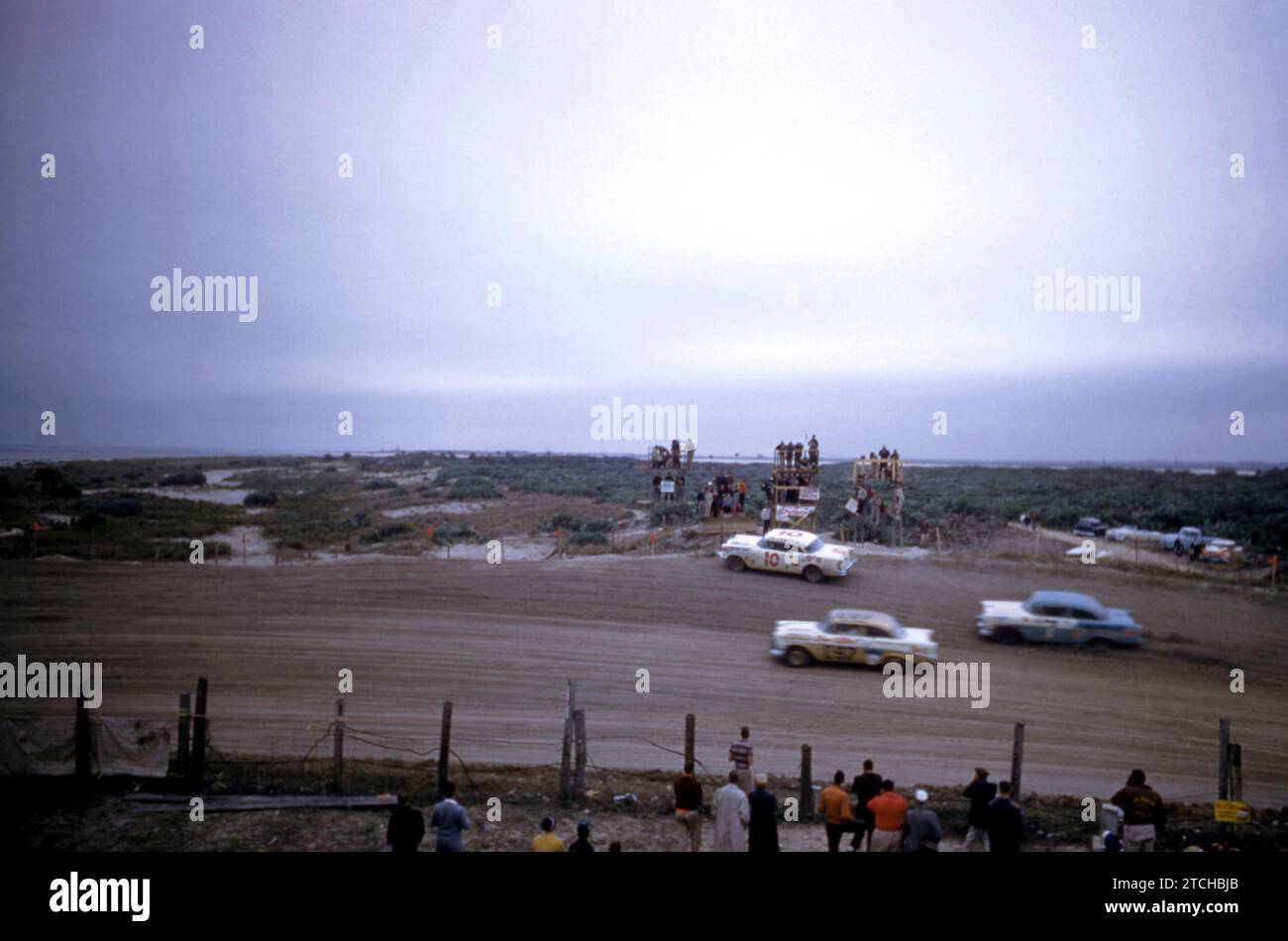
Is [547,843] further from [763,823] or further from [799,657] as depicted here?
[799,657]

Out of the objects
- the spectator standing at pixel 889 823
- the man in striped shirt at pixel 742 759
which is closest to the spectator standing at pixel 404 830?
the man in striped shirt at pixel 742 759

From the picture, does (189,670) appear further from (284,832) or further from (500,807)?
(500,807)

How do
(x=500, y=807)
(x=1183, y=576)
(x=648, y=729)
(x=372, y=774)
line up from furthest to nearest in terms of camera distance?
(x=1183, y=576) < (x=648, y=729) < (x=372, y=774) < (x=500, y=807)

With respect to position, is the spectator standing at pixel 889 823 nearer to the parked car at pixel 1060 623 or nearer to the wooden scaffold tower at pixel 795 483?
the parked car at pixel 1060 623

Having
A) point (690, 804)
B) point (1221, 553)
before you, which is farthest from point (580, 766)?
point (1221, 553)

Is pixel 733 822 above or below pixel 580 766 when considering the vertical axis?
above
